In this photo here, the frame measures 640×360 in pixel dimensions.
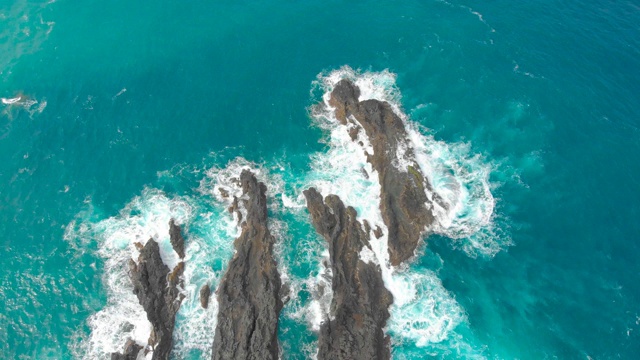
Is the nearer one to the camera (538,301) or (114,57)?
(538,301)

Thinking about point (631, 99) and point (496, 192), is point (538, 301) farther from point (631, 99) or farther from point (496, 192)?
point (631, 99)

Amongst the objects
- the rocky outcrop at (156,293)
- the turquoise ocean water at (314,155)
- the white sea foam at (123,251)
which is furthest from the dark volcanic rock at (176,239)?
the turquoise ocean water at (314,155)

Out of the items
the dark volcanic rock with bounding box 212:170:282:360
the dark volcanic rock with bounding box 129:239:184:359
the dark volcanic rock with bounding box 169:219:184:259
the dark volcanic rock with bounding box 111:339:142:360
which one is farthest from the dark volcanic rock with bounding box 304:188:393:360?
the dark volcanic rock with bounding box 111:339:142:360

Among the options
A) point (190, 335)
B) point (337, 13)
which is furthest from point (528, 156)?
point (190, 335)

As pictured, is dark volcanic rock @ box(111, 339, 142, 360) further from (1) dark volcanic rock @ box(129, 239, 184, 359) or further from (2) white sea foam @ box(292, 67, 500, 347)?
(2) white sea foam @ box(292, 67, 500, 347)

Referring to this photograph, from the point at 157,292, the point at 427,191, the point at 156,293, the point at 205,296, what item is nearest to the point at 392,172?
the point at 427,191

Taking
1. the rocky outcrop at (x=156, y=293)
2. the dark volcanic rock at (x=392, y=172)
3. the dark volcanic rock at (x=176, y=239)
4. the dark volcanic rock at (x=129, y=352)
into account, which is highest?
the dark volcanic rock at (x=392, y=172)

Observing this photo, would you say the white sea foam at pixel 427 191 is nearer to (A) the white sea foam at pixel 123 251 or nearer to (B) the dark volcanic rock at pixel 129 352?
(A) the white sea foam at pixel 123 251
